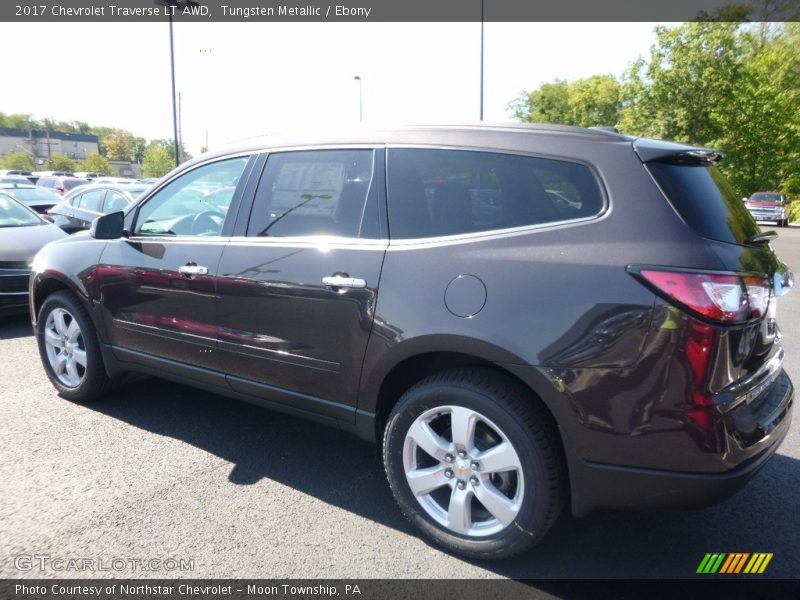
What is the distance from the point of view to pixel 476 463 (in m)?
2.62

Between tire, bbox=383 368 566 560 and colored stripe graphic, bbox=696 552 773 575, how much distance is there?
0.76 meters

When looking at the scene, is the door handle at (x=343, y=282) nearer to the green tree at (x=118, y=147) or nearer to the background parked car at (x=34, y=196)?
the background parked car at (x=34, y=196)

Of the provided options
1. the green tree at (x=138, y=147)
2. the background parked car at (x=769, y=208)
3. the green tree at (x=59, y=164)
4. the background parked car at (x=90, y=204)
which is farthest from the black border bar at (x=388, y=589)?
the green tree at (x=138, y=147)

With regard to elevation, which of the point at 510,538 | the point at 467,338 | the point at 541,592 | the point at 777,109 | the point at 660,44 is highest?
the point at 660,44

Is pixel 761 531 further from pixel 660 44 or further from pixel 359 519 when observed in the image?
pixel 660 44

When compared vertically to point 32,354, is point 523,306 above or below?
above

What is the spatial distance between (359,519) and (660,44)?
38.2 m

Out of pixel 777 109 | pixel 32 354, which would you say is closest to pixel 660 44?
pixel 777 109

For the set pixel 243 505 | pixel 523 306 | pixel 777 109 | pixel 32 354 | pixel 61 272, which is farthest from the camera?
pixel 777 109

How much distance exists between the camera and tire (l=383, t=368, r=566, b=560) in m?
2.47

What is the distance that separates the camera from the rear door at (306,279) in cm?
293

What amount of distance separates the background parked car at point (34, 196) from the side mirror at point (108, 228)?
10442mm

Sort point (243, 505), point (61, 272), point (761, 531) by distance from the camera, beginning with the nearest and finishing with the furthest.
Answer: point (761, 531) → point (243, 505) → point (61, 272)

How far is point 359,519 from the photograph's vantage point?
9.89ft
